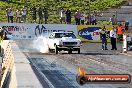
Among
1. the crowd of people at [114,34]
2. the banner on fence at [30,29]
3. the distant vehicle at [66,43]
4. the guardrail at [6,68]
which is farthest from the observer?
the banner on fence at [30,29]

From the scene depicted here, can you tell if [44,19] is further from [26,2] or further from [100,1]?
[100,1]

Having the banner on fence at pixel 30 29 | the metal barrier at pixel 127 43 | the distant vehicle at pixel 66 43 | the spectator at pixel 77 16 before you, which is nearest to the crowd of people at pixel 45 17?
the spectator at pixel 77 16

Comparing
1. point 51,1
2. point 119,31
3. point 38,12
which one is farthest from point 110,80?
point 51,1

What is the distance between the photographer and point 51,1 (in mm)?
54656

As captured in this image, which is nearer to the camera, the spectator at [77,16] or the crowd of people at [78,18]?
the spectator at [77,16]

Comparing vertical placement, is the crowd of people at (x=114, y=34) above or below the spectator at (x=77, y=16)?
below

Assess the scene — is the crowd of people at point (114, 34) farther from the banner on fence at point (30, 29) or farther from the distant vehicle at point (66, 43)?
the distant vehicle at point (66, 43)

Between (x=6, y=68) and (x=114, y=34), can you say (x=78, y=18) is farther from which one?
(x=6, y=68)

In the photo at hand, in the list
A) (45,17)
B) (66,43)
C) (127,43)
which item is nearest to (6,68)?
(66,43)

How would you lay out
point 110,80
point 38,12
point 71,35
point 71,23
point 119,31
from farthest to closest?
point 71,23, point 38,12, point 119,31, point 71,35, point 110,80

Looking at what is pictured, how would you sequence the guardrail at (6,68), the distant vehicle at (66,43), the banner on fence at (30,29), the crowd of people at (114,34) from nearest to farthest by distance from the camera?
1. the guardrail at (6,68)
2. the distant vehicle at (66,43)
3. the crowd of people at (114,34)
4. the banner on fence at (30,29)

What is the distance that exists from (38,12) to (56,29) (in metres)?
2.21

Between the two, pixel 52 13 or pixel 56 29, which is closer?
pixel 56 29

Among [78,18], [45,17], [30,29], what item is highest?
[45,17]
